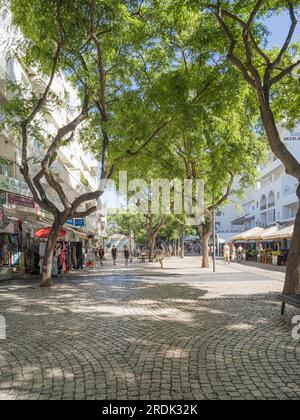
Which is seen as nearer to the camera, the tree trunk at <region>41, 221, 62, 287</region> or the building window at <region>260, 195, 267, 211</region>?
the tree trunk at <region>41, 221, 62, 287</region>

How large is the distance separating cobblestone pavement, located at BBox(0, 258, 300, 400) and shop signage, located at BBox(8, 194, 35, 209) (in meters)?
7.30

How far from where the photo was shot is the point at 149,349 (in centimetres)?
680

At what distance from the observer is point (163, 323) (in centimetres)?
886

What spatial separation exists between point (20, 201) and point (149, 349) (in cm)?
1448

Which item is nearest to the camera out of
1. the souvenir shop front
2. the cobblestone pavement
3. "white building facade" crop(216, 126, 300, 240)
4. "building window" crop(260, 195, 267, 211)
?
the cobblestone pavement

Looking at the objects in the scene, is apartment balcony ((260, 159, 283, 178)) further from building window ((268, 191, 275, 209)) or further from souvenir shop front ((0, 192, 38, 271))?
souvenir shop front ((0, 192, 38, 271))

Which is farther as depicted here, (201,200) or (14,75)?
(201,200)

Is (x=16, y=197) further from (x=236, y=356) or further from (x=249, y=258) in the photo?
(x=249, y=258)

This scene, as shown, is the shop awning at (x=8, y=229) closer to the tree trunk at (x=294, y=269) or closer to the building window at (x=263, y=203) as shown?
the tree trunk at (x=294, y=269)

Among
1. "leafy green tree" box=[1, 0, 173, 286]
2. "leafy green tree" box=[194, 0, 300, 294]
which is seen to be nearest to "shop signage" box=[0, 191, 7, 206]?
"leafy green tree" box=[1, 0, 173, 286]

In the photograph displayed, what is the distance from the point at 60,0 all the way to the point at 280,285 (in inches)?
472

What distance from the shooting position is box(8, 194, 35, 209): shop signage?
18897mm

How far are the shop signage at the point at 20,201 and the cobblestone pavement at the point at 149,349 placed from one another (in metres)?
7.30
